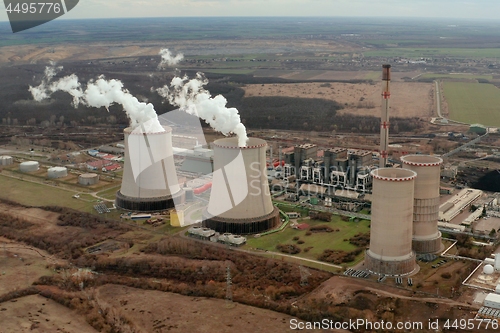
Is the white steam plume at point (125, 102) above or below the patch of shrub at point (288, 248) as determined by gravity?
above

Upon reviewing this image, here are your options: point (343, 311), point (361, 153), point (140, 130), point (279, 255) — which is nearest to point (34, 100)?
point (140, 130)

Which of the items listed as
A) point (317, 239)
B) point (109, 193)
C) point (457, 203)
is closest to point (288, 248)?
point (317, 239)

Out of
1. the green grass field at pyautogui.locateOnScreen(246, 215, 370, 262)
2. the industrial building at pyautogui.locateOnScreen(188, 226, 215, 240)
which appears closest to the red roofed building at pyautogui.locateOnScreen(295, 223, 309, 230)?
the green grass field at pyautogui.locateOnScreen(246, 215, 370, 262)

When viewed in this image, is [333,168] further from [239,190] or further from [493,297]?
[493,297]

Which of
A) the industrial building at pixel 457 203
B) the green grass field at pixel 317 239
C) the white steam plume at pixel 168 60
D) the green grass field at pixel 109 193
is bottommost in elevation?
the green grass field at pixel 317 239

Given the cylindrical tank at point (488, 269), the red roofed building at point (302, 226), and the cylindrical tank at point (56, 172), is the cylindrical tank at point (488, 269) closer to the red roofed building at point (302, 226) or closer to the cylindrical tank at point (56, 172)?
the red roofed building at point (302, 226)

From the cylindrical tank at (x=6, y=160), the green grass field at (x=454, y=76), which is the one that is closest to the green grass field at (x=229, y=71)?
the green grass field at (x=454, y=76)

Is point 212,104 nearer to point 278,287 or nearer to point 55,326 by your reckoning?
point 278,287
